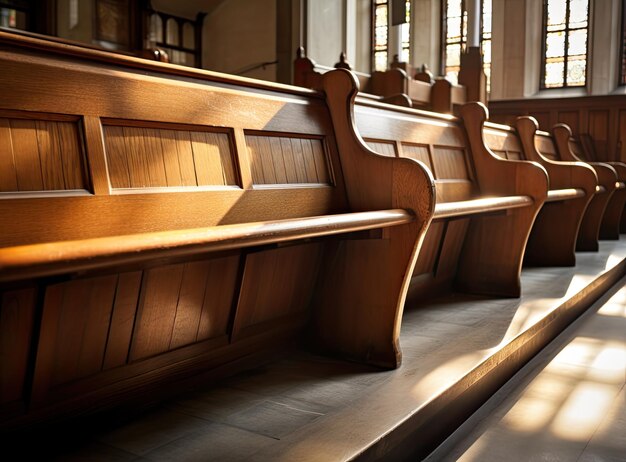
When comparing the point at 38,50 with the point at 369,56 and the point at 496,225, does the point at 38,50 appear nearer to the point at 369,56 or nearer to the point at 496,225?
the point at 496,225

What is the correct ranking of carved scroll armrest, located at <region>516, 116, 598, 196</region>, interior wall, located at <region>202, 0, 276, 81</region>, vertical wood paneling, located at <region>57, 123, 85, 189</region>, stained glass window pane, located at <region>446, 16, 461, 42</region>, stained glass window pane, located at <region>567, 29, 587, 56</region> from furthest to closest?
stained glass window pane, located at <region>446, 16, 461, 42</region> < interior wall, located at <region>202, 0, 276, 81</region> < stained glass window pane, located at <region>567, 29, 587, 56</region> < carved scroll armrest, located at <region>516, 116, 598, 196</region> < vertical wood paneling, located at <region>57, 123, 85, 189</region>

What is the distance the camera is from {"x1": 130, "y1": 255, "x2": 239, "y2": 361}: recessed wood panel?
5.03 feet

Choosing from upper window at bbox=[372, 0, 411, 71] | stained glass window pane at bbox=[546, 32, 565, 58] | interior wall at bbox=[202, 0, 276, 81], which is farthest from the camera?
upper window at bbox=[372, 0, 411, 71]

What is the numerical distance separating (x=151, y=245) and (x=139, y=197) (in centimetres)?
36

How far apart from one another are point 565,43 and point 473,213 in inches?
313

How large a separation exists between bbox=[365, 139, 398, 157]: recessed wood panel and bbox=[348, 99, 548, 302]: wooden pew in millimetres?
164

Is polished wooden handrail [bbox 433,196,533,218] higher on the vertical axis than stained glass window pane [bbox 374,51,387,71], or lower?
lower

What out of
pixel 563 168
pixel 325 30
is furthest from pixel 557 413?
pixel 325 30

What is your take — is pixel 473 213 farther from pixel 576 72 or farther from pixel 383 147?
pixel 576 72

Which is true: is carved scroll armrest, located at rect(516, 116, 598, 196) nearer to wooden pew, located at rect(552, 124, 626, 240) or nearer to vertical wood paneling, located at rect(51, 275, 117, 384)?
wooden pew, located at rect(552, 124, 626, 240)

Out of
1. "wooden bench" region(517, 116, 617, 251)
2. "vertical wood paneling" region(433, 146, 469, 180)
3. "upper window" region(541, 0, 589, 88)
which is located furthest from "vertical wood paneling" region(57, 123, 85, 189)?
"upper window" region(541, 0, 589, 88)

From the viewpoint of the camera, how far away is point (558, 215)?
4.02 meters

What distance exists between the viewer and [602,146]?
270 inches

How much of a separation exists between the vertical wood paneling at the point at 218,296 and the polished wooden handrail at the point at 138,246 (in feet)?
1.06
